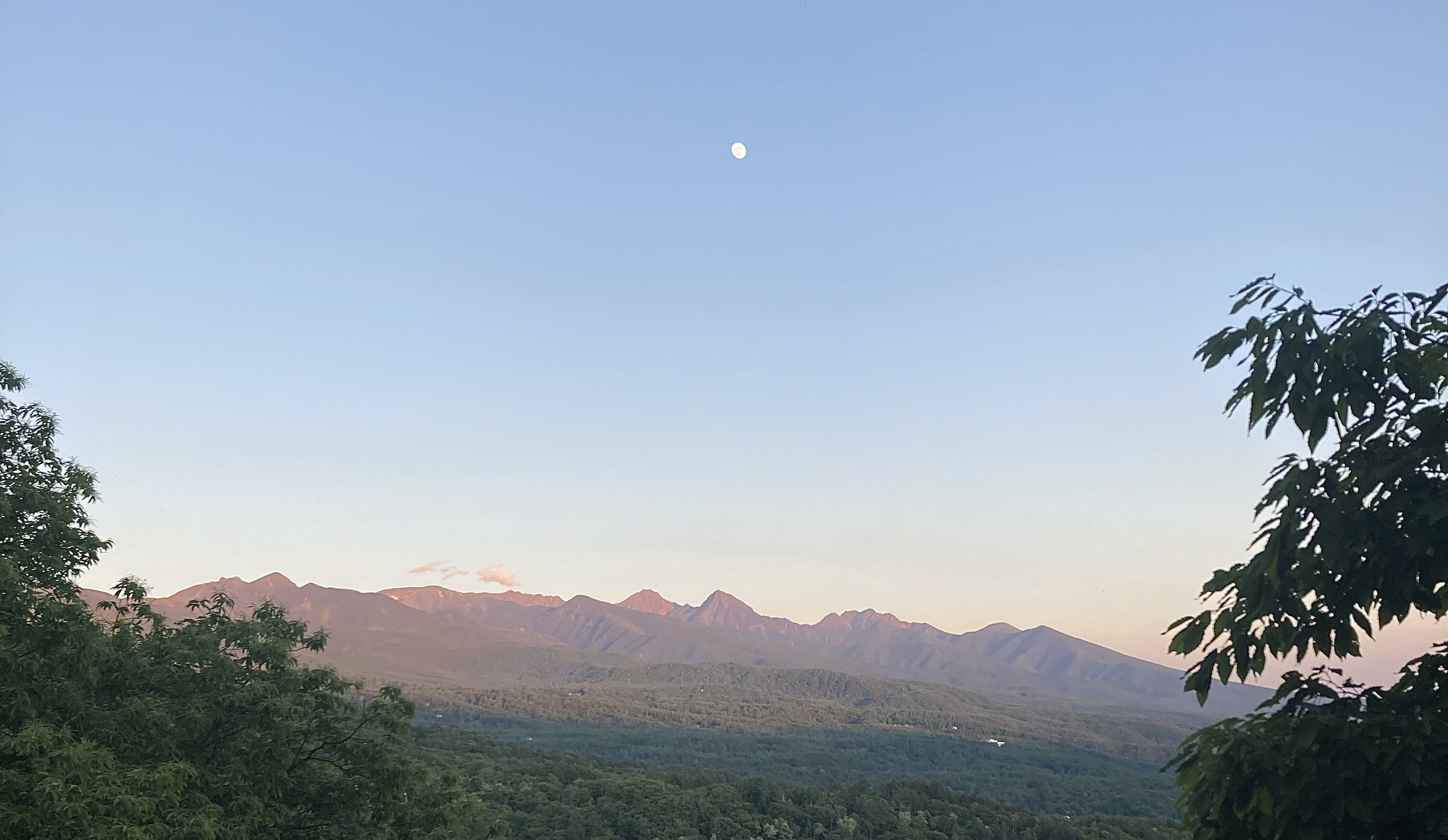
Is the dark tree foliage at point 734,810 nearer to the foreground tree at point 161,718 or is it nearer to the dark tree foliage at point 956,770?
the dark tree foliage at point 956,770

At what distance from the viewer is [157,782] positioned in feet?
45.2

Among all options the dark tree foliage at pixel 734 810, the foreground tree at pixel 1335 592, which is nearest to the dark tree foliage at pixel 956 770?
the dark tree foliage at pixel 734 810

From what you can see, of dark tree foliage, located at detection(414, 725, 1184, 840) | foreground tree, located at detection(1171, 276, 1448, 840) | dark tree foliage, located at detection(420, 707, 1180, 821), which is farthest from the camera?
dark tree foliage, located at detection(420, 707, 1180, 821)

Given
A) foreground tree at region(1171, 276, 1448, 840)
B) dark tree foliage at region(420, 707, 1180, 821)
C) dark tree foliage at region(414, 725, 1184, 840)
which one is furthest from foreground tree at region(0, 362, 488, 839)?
dark tree foliage at region(420, 707, 1180, 821)

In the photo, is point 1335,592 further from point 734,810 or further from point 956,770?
point 956,770

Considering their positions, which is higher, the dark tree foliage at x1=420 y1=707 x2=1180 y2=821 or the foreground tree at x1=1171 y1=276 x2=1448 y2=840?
the foreground tree at x1=1171 y1=276 x2=1448 y2=840

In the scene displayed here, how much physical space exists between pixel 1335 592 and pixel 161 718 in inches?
663

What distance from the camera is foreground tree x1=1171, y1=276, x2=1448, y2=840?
5.27m

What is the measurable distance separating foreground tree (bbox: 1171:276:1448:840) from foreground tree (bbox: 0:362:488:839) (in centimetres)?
1278

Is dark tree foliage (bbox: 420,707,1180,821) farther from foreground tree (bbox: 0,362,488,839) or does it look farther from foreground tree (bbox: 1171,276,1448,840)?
foreground tree (bbox: 1171,276,1448,840)

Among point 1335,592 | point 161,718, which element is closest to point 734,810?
point 161,718

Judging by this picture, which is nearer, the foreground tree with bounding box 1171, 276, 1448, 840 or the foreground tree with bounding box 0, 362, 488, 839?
the foreground tree with bounding box 1171, 276, 1448, 840

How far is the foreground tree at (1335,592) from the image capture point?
207 inches

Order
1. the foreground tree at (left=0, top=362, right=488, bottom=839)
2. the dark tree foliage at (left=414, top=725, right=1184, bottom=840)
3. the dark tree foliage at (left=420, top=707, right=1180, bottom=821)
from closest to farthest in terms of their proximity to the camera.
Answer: the foreground tree at (left=0, top=362, right=488, bottom=839), the dark tree foliage at (left=414, top=725, right=1184, bottom=840), the dark tree foliage at (left=420, top=707, right=1180, bottom=821)
